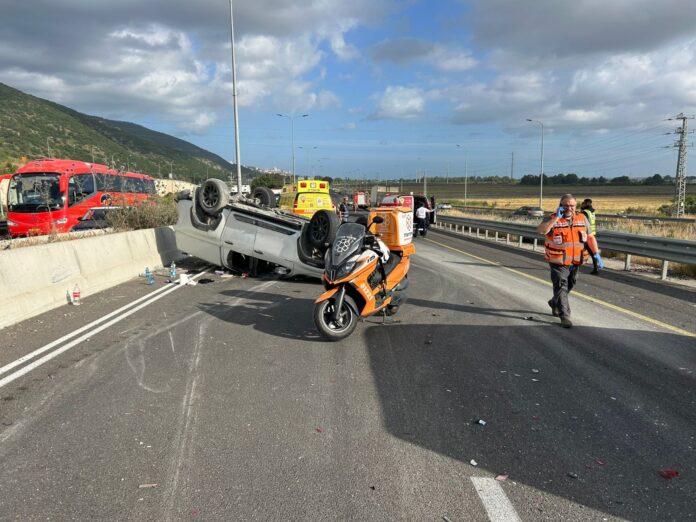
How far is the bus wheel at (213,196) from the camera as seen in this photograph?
37.0 feet

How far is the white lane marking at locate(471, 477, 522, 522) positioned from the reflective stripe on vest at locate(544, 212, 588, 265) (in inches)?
182

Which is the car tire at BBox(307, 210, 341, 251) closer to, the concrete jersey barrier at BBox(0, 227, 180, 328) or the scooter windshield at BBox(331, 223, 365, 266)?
the scooter windshield at BBox(331, 223, 365, 266)

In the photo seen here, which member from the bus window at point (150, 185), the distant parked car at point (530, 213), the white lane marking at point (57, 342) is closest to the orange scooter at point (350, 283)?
the white lane marking at point (57, 342)

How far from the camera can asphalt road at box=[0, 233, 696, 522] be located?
2.99m

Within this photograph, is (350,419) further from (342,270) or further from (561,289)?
(561,289)

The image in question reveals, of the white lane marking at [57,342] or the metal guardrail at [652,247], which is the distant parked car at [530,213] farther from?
the white lane marking at [57,342]

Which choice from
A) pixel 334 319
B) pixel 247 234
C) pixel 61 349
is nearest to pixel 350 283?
pixel 334 319

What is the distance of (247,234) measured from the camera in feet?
36.4

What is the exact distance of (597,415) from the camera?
415 centimetres

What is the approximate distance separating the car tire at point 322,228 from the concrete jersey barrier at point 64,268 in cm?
402

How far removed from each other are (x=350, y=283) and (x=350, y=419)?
7.96 ft

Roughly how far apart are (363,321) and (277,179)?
114 meters

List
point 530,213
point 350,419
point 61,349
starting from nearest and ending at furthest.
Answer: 1. point 350,419
2. point 61,349
3. point 530,213

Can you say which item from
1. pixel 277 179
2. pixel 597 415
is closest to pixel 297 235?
pixel 597 415
